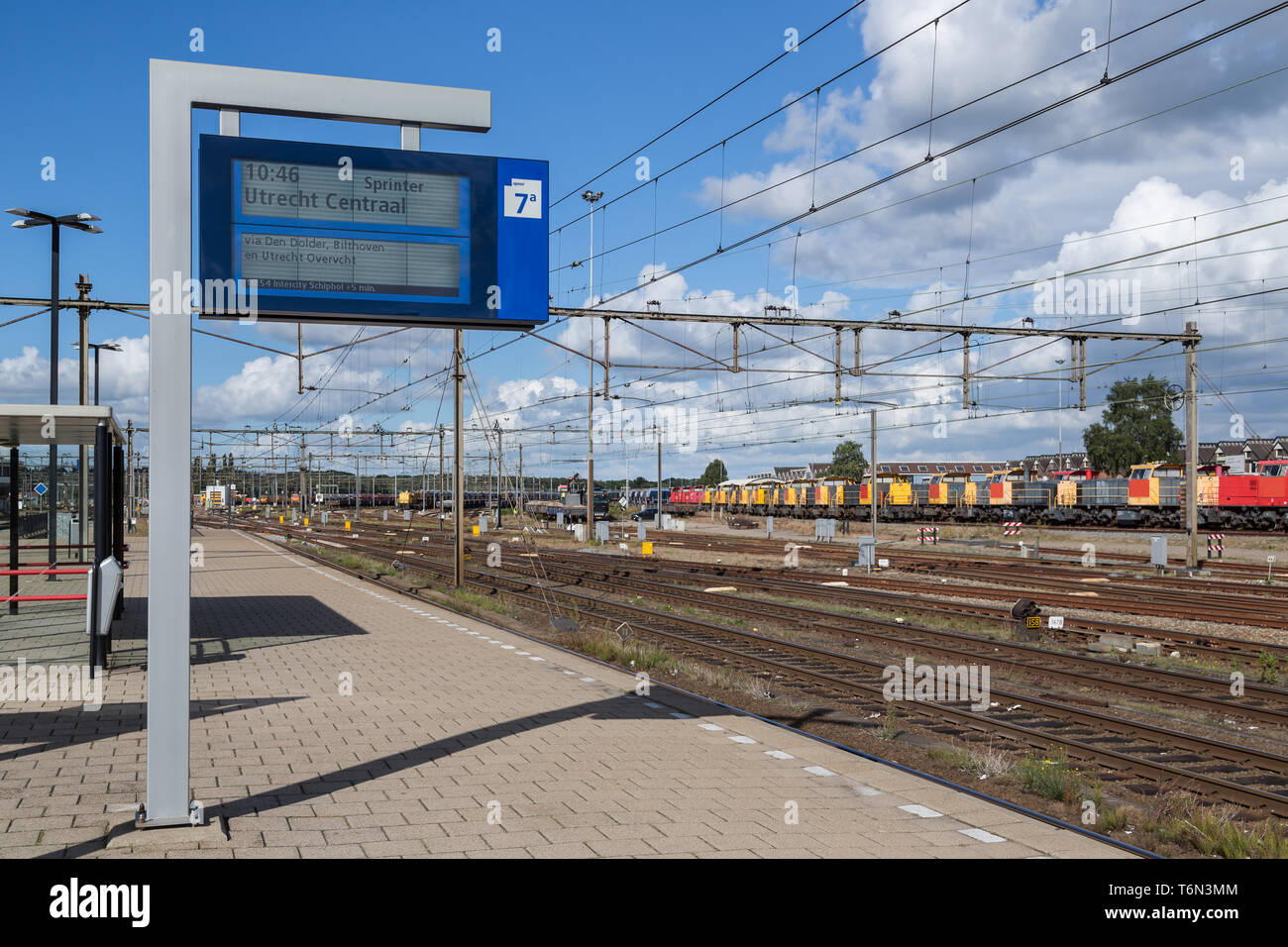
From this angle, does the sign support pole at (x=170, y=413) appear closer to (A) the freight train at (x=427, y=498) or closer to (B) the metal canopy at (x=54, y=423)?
(B) the metal canopy at (x=54, y=423)

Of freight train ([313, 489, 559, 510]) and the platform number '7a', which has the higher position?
the platform number '7a'

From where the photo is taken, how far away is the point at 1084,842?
6125 millimetres

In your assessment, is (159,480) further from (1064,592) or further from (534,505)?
(534,505)

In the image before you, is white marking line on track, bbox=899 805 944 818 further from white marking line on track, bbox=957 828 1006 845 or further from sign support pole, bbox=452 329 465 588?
sign support pole, bbox=452 329 465 588

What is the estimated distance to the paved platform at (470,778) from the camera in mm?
5844

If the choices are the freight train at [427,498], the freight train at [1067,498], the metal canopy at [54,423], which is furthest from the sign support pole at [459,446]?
the freight train at [427,498]

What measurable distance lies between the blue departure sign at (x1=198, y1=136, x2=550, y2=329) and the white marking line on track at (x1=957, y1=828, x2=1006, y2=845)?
14.1 feet

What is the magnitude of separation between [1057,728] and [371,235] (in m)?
7.98

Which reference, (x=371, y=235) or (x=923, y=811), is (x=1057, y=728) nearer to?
(x=923, y=811)

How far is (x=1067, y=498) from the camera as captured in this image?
5959 centimetres

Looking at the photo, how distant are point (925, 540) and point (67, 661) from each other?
3842cm

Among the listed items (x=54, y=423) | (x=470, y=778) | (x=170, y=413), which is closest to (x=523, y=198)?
(x=170, y=413)

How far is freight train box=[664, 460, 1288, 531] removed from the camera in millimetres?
49156

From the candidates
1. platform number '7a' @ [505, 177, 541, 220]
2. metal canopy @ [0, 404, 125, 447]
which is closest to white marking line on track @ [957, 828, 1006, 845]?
platform number '7a' @ [505, 177, 541, 220]
